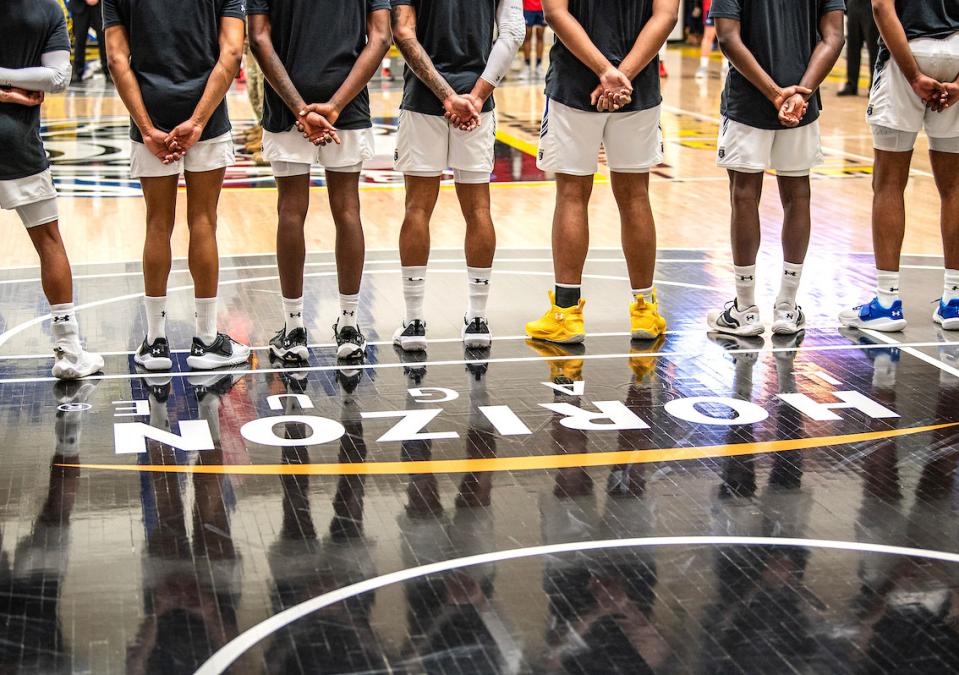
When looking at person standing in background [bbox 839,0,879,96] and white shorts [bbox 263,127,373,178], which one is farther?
person standing in background [bbox 839,0,879,96]

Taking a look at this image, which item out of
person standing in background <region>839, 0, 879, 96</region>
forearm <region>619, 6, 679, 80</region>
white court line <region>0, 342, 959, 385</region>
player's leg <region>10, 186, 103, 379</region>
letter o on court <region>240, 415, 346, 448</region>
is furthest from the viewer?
person standing in background <region>839, 0, 879, 96</region>

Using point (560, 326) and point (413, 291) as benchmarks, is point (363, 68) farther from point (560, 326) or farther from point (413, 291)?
point (560, 326)

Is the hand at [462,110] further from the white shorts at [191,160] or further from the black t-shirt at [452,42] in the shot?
the white shorts at [191,160]

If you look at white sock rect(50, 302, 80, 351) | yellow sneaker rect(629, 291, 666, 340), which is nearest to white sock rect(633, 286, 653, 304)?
yellow sneaker rect(629, 291, 666, 340)

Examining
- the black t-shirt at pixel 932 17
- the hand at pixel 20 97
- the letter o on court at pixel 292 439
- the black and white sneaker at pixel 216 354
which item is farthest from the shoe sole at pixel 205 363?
the black t-shirt at pixel 932 17

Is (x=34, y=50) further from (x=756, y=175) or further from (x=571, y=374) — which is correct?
(x=756, y=175)

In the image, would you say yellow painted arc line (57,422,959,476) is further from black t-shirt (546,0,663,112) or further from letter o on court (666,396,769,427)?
black t-shirt (546,0,663,112)

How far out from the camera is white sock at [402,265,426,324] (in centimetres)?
599

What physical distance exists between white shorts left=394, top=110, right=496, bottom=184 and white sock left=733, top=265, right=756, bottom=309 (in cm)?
136

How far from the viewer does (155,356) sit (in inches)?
222

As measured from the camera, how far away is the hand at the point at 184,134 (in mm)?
5453

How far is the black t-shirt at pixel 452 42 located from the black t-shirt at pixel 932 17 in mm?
2044

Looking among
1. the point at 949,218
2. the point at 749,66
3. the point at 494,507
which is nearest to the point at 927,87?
the point at 949,218

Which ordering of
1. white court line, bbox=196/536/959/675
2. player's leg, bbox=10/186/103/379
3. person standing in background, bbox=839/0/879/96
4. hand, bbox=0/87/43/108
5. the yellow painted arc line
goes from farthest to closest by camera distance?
person standing in background, bbox=839/0/879/96 → player's leg, bbox=10/186/103/379 → hand, bbox=0/87/43/108 → the yellow painted arc line → white court line, bbox=196/536/959/675
